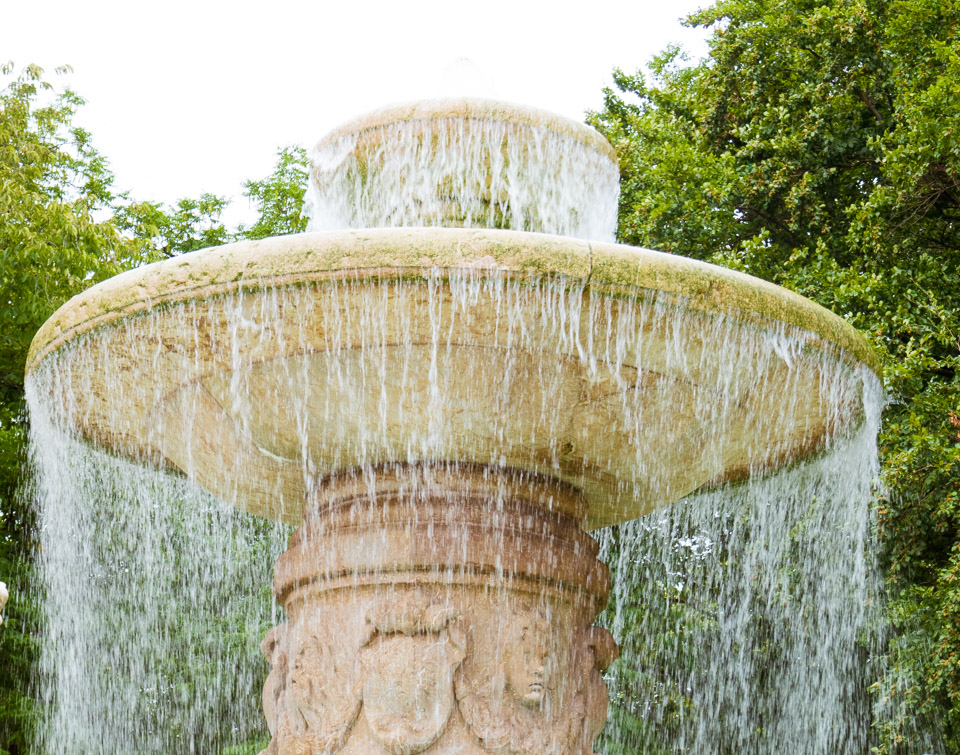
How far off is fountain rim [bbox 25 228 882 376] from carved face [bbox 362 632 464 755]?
1364 millimetres

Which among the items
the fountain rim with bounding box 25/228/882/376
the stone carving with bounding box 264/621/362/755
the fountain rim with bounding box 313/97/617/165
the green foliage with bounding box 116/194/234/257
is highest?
the green foliage with bounding box 116/194/234/257

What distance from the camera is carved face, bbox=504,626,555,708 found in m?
4.16

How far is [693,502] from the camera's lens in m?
5.75

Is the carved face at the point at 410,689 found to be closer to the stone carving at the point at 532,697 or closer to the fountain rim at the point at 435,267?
the stone carving at the point at 532,697

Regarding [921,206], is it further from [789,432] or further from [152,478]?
[152,478]

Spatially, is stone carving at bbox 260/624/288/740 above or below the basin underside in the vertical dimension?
below

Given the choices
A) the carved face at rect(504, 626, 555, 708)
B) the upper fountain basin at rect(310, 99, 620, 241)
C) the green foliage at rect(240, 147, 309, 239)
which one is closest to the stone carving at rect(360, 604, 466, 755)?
the carved face at rect(504, 626, 555, 708)

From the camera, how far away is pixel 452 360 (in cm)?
395

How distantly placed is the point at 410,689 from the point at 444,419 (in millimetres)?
946

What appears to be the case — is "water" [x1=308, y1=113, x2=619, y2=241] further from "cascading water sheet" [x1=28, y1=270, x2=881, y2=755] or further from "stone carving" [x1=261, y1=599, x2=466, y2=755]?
"stone carving" [x1=261, y1=599, x2=466, y2=755]

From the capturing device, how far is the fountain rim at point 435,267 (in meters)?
3.52

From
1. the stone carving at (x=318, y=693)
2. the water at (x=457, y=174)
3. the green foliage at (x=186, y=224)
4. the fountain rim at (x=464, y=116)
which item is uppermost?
the green foliage at (x=186, y=224)

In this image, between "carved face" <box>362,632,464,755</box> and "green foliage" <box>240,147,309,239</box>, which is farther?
"green foliage" <box>240,147,309,239</box>

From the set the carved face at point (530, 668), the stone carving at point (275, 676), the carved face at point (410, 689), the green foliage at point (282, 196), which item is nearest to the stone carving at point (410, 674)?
the carved face at point (410, 689)
